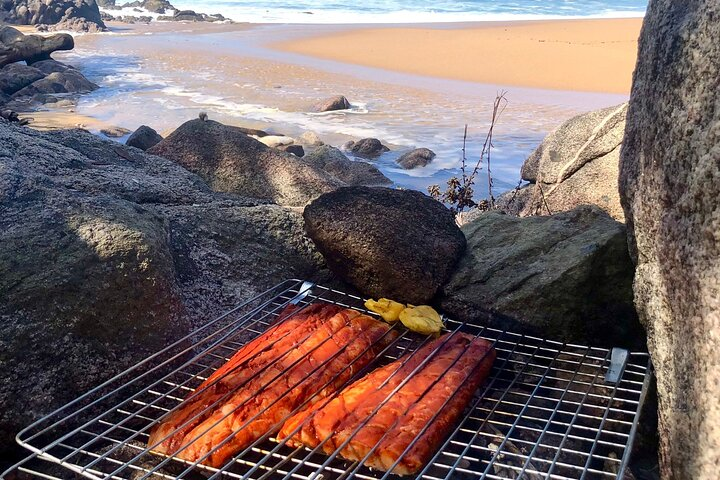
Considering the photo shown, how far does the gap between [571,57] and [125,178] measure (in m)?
18.4

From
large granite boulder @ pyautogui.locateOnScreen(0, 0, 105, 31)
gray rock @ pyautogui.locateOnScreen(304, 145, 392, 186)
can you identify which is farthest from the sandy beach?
large granite boulder @ pyautogui.locateOnScreen(0, 0, 105, 31)

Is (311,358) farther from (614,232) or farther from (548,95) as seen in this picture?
(548,95)

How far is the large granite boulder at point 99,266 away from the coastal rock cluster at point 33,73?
12.3 meters

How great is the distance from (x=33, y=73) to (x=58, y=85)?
975 mm

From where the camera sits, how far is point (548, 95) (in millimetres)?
16000

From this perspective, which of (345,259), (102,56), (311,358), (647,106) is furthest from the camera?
(102,56)

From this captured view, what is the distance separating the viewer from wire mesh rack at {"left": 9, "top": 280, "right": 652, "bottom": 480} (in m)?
2.68

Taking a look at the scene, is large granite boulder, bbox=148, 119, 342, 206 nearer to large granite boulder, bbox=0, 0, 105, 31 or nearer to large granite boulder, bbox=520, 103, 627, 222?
large granite boulder, bbox=520, 103, 627, 222

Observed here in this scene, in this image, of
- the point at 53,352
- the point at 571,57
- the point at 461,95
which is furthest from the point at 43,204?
the point at 571,57

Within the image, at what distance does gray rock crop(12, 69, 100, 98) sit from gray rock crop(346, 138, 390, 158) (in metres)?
8.54

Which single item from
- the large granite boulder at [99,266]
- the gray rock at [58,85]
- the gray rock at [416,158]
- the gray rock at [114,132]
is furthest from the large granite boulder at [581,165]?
the gray rock at [58,85]

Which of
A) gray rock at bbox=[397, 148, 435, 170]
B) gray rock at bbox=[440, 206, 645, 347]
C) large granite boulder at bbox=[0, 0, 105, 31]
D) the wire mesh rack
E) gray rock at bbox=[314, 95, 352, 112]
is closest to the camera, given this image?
the wire mesh rack

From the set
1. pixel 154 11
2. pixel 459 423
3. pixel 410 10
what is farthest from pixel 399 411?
pixel 154 11

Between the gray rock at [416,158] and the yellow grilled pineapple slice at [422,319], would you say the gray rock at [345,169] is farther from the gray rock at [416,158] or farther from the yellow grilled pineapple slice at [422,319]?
the yellow grilled pineapple slice at [422,319]
